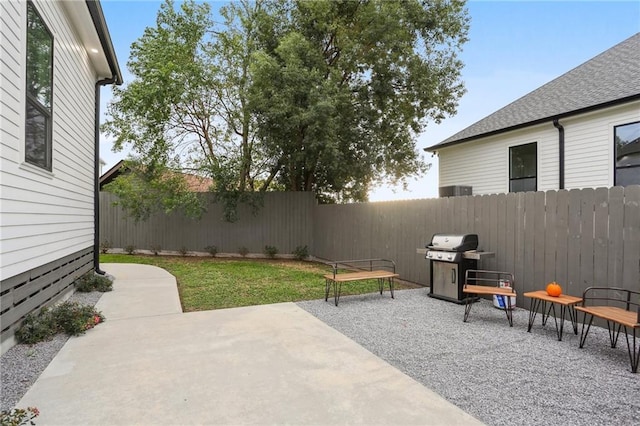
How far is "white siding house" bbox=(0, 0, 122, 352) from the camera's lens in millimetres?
3377

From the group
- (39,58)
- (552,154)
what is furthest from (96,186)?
(552,154)

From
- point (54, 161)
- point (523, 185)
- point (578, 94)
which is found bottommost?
point (54, 161)

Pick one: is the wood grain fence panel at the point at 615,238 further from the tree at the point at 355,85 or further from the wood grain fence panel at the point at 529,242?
the tree at the point at 355,85

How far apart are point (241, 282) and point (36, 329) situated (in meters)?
3.96

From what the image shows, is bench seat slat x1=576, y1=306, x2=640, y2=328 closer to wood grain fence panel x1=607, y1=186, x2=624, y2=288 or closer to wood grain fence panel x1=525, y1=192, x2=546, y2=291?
wood grain fence panel x1=607, y1=186, x2=624, y2=288

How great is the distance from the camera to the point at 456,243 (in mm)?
5625

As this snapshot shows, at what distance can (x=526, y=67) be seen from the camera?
1069cm

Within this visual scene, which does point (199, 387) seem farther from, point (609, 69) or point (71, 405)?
point (609, 69)

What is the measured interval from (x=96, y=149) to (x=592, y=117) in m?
10.9

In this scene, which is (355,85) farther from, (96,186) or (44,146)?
(44,146)

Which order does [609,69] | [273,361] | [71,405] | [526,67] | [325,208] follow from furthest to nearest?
1. [325,208]
2. [526,67]
3. [609,69]
4. [273,361]
5. [71,405]

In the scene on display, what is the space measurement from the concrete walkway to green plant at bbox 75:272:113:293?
2253 millimetres

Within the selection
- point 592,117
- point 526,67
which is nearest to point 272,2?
Result: point 526,67

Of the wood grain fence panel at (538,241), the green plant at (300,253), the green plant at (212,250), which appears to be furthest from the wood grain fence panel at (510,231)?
the green plant at (212,250)
